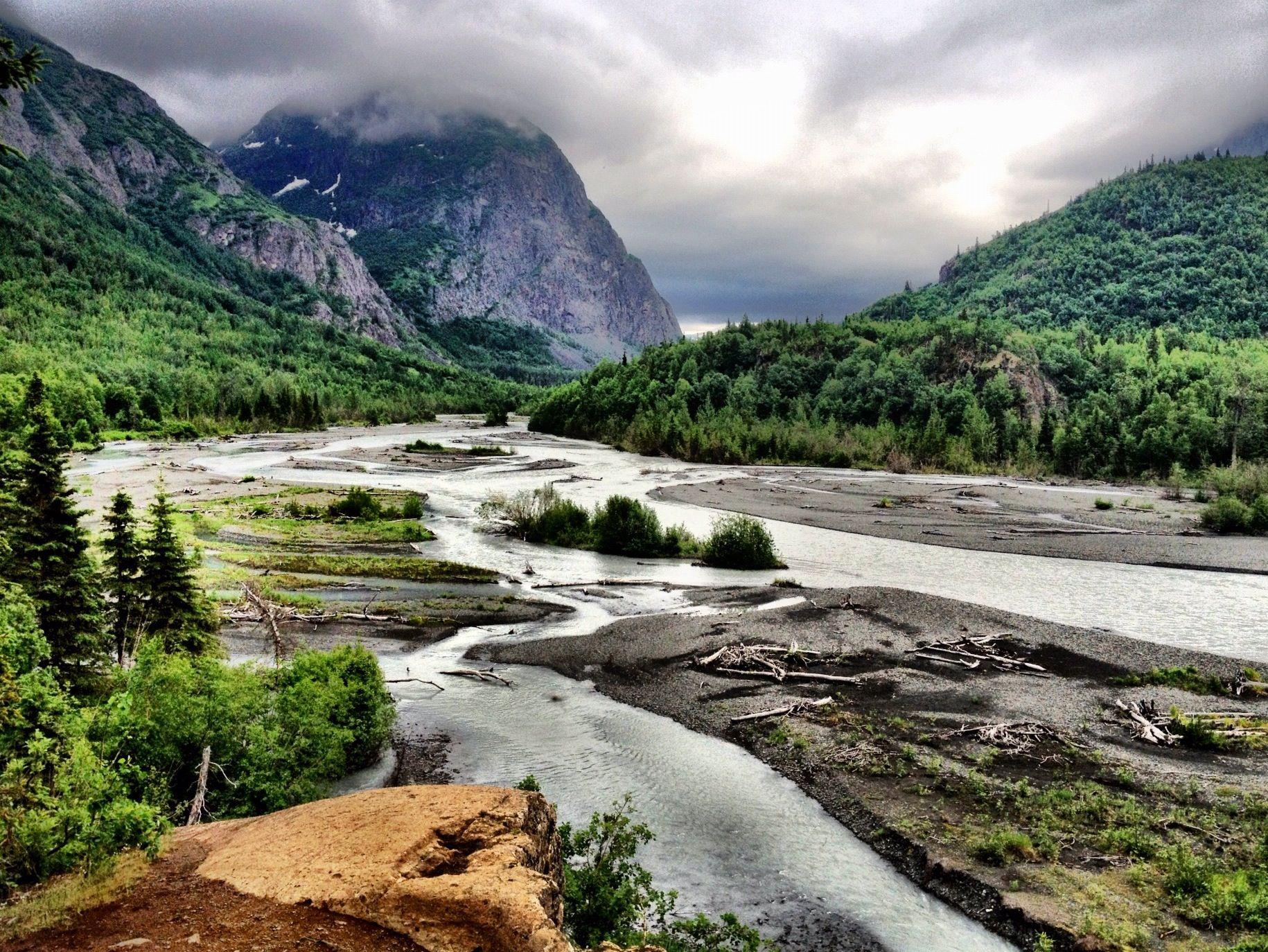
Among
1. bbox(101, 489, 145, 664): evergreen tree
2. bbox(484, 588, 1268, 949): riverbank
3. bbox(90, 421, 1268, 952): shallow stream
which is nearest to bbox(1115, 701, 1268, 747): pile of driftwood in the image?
bbox(484, 588, 1268, 949): riverbank

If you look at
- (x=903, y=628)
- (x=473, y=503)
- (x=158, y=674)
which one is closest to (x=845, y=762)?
(x=903, y=628)

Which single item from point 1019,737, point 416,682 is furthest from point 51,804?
point 1019,737

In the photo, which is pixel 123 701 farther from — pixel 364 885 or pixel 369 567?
pixel 369 567

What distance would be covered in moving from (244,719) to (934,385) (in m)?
147

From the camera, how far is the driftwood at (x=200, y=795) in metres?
13.9

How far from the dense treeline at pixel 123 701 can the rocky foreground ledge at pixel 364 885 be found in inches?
54.1

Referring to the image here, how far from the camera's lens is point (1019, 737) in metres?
20.6

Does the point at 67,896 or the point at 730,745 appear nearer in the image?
the point at 67,896

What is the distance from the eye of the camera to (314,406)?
184 meters

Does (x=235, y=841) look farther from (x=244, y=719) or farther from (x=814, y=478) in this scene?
(x=814, y=478)

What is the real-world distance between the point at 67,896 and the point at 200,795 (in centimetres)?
586

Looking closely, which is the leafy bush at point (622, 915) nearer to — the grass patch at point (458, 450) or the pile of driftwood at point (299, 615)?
the pile of driftwood at point (299, 615)

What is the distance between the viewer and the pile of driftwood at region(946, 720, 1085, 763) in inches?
776

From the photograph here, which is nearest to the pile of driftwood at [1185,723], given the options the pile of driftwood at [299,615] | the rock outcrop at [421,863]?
the rock outcrop at [421,863]
